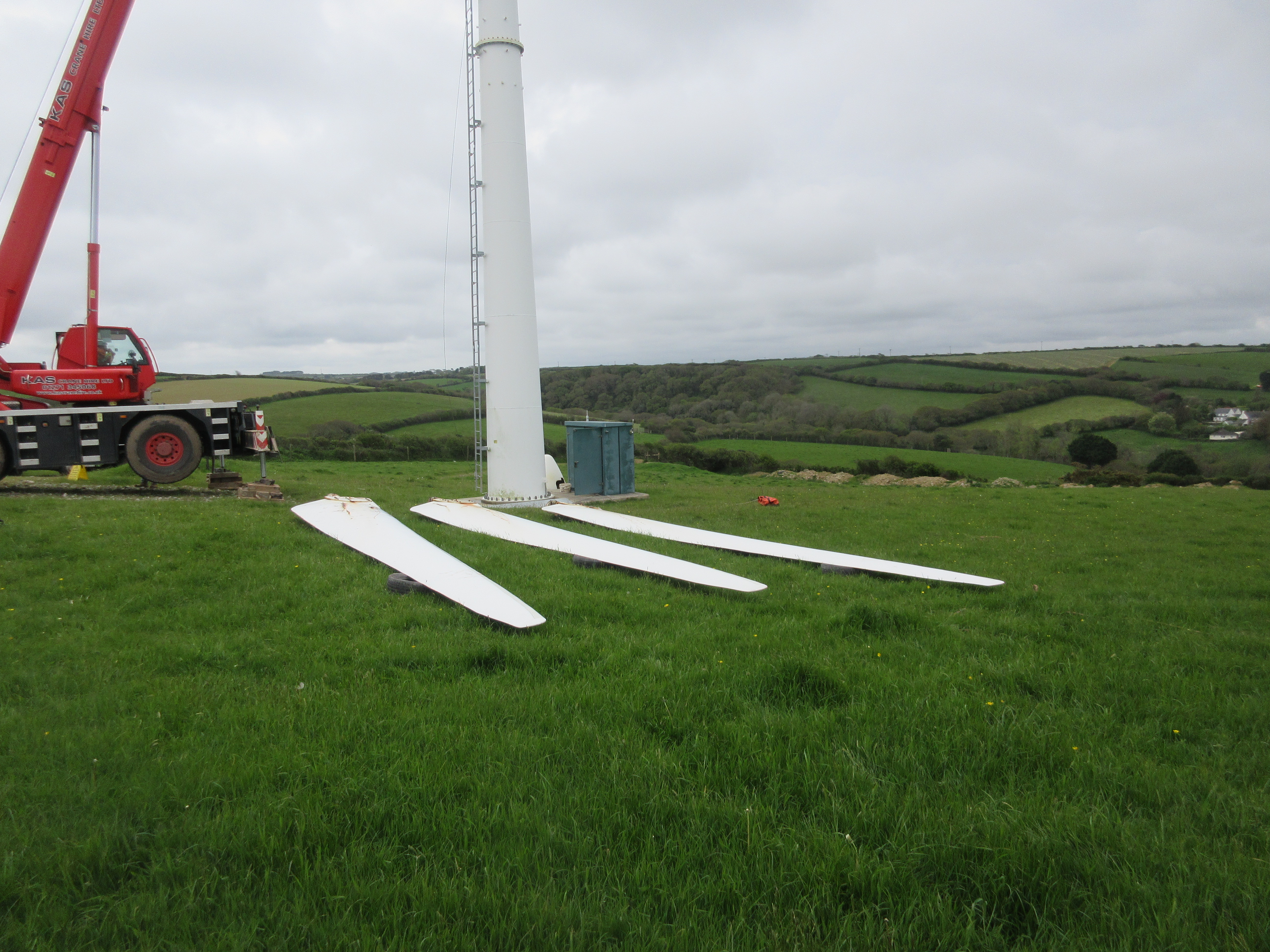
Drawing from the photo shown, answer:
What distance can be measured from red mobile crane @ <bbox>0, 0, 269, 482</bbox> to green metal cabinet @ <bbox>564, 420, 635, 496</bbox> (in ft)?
21.7

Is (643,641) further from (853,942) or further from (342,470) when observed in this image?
(342,470)

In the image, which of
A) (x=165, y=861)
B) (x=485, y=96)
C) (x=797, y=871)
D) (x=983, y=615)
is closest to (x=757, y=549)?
(x=983, y=615)

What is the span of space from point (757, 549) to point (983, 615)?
3496 millimetres

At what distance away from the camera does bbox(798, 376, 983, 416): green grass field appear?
2143 inches

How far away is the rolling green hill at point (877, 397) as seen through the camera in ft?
179

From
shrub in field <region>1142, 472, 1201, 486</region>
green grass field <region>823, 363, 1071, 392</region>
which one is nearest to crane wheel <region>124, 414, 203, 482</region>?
shrub in field <region>1142, 472, 1201, 486</region>

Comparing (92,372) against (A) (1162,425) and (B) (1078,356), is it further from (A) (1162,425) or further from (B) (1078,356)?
(B) (1078,356)

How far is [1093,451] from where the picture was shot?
3972 cm

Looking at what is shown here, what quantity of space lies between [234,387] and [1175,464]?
58316mm

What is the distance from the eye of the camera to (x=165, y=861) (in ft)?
8.53

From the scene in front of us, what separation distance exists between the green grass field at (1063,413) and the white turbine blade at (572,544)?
41737mm

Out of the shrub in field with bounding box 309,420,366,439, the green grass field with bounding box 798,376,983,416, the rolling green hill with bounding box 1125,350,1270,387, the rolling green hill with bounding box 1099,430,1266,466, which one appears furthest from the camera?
the green grass field with bounding box 798,376,983,416

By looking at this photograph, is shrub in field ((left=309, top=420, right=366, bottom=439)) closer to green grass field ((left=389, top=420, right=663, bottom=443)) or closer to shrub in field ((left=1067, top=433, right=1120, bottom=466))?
green grass field ((left=389, top=420, right=663, bottom=443))

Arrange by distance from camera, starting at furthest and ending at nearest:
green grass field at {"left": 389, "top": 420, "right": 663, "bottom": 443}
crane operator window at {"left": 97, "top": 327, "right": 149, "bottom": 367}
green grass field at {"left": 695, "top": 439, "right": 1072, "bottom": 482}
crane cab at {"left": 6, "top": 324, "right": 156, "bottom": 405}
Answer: green grass field at {"left": 389, "top": 420, "right": 663, "bottom": 443}
green grass field at {"left": 695, "top": 439, "right": 1072, "bottom": 482}
crane operator window at {"left": 97, "top": 327, "right": 149, "bottom": 367}
crane cab at {"left": 6, "top": 324, "right": 156, "bottom": 405}
